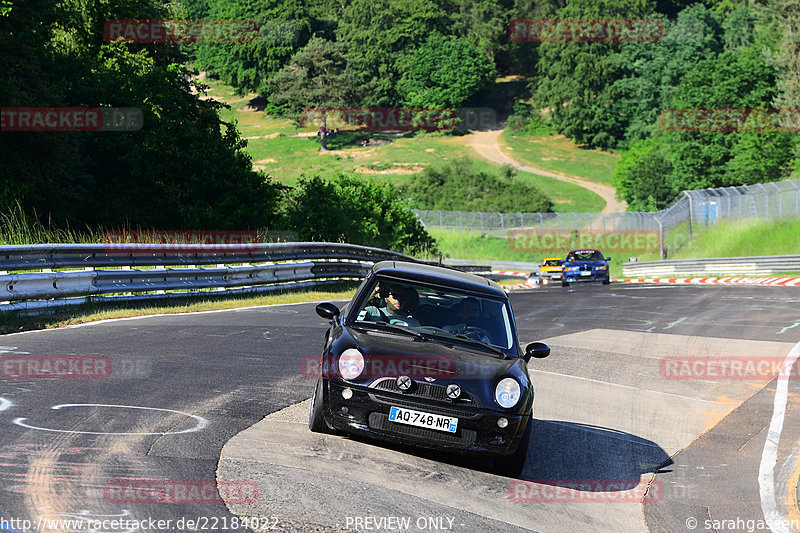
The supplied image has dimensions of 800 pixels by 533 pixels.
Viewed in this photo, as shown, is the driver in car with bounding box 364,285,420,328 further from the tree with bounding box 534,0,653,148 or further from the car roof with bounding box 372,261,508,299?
the tree with bounding box 534,0,653,148

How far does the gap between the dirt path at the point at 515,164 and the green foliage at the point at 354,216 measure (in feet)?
176

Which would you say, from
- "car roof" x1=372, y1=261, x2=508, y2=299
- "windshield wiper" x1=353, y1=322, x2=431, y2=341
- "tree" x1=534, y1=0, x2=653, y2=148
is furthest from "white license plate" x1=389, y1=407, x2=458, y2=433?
"tree" x1=534, y1=0, x2=653, y2=148

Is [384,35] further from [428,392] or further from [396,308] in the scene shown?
[428,392]

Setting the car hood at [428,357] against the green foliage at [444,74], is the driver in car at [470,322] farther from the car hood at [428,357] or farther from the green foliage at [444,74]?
the green foliage at [444,74]

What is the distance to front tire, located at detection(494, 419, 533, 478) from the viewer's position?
23.2ft

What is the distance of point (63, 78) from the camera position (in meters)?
29.9

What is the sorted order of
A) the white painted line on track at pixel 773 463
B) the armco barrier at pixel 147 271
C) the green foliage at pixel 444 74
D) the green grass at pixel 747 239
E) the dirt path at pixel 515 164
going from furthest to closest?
the green foliage at pixel 444 74, the dirt path at pixel 515 164, the green grass at pixel 747 239, the armco barrier at pixel 147 271, the white painted line on track at pixel 773 463

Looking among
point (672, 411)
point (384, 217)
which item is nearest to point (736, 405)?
point (672, 411)

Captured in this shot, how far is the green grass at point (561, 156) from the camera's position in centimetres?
11000

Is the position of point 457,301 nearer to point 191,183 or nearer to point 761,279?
point 191,183

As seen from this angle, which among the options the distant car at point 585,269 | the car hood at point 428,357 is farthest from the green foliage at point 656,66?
the car hood at point 428,357

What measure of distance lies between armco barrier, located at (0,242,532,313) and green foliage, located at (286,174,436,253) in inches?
259

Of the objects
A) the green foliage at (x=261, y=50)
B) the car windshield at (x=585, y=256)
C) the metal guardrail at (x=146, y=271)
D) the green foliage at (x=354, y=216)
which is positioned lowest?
the car windshield at (x=585, y=256)

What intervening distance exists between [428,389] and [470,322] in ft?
4.14
